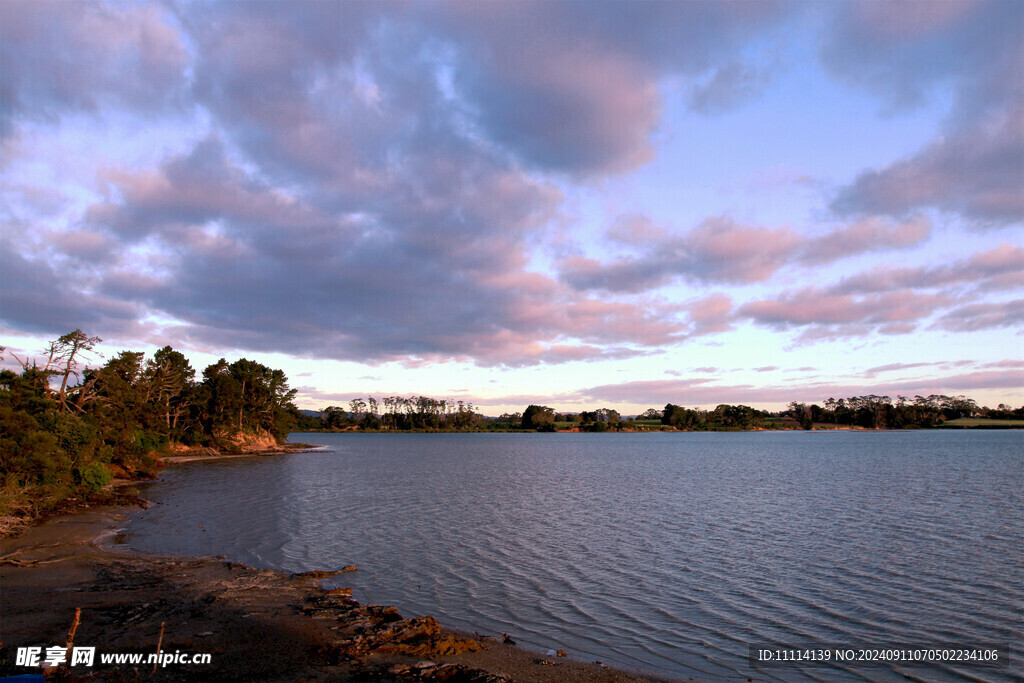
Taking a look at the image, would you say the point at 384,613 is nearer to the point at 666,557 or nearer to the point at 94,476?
the point at 666,557

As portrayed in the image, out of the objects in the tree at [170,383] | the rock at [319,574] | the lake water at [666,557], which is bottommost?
the lake water at [666,557]

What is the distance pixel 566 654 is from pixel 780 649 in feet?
20.3

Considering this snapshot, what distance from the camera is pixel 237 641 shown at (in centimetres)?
1385

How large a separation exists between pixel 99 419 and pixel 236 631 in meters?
44.6

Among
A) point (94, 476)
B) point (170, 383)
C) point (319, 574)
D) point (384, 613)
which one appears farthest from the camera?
point (170, 383)

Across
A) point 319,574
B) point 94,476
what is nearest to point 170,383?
point 94,476

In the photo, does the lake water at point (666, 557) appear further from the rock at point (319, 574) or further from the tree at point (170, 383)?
the tree at point (170, 383)

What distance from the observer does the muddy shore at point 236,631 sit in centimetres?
1209

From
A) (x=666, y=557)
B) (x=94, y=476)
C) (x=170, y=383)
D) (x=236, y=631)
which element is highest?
(x=170, y=383)

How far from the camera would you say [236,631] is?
14500mm

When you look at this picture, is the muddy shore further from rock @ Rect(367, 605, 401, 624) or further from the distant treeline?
the distant treeline

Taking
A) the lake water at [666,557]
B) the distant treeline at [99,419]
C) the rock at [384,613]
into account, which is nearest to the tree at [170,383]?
the distant treeline at [99,419]

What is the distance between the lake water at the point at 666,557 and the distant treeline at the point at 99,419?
5781mm

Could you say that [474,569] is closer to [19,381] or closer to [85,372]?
[19,381]
